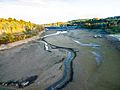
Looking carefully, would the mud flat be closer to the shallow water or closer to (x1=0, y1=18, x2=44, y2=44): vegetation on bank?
the shallow water

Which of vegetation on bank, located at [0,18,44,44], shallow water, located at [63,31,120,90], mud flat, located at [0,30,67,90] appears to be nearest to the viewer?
shallow water, located at [63,31,120,90]

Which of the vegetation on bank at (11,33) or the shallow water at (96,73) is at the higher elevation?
the vegetation on bank at (11,33)

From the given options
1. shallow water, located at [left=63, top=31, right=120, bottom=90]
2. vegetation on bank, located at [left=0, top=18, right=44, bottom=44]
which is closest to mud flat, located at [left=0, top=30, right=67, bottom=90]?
shallow water, located at [left=63, top=31, right=120, bottom=90]

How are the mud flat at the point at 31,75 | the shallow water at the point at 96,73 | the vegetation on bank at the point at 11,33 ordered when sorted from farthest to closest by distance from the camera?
1. the vegetation on bank at the point at 11,33
2. the mud flat at the point at 31,75
3. the shallow water at the point at 96,73

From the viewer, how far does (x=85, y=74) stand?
3669 centimetres

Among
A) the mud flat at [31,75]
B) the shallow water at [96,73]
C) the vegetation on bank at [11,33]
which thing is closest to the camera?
the shallow water at [96,73]

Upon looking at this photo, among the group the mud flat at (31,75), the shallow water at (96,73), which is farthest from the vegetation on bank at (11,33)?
the shallow water at (96,73)

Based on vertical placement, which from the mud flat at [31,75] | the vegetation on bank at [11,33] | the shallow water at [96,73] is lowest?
the mud flat at [31,75]

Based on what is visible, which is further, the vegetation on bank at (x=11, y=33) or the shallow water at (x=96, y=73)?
the vegetation on bank at (x=11, y=33)

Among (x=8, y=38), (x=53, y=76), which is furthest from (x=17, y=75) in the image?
(x=8, y=38)

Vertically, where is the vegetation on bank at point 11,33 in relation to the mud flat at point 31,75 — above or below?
above

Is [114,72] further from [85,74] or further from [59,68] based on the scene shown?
[59,68]

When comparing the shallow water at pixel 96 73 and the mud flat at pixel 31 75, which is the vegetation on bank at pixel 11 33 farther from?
the shallow water at pixel 96 73

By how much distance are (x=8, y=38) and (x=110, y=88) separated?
7452cm
